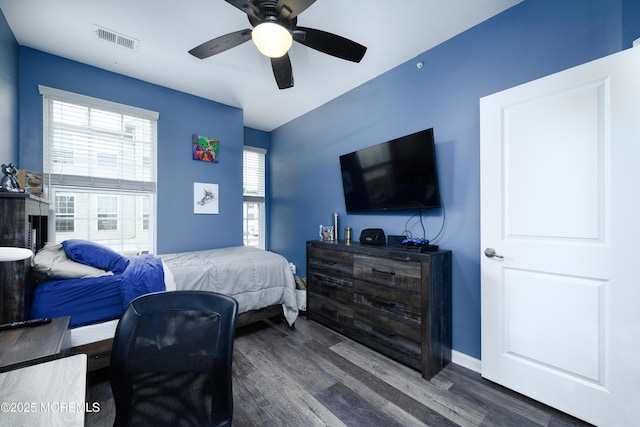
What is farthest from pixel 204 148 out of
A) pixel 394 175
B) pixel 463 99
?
pixel 463 99

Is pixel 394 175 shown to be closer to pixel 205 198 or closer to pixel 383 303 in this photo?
pixel 383 303

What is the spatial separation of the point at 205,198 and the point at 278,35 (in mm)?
2713

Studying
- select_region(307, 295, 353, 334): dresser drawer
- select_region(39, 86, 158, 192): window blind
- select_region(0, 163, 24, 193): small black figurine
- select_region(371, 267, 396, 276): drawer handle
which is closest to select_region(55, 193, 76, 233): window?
select_region(39, 86, 158, 192): window blind

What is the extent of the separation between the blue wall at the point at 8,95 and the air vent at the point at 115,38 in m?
0.65

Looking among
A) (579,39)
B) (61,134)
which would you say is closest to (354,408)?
(579,39)

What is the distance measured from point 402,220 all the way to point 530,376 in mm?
1512

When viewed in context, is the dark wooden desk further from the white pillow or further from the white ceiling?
the white ceiling

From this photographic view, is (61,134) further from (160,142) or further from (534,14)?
(534,14)

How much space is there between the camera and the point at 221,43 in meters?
1.85

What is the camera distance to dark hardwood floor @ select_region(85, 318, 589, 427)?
5.28ft

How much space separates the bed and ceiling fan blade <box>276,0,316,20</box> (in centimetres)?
213

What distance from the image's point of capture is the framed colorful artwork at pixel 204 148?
12.0 feet

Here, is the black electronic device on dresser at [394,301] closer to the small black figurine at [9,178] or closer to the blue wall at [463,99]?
the blue wall at [463,99]

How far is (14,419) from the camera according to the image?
61 centimetres
